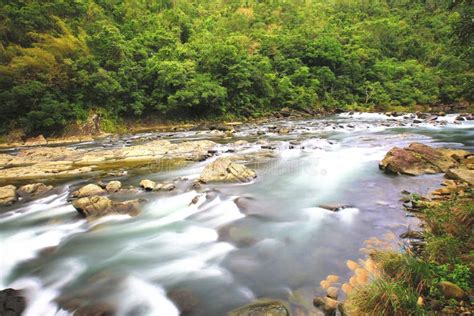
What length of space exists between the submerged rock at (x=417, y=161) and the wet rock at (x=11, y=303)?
9.22m

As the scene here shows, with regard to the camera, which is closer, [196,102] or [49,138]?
[49,138]

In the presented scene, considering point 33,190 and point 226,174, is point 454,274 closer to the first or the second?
point 226,174

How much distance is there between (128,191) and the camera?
8.76 m

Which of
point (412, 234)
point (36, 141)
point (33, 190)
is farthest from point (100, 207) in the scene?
point (36, 141)

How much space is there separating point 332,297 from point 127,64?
28.2 metres

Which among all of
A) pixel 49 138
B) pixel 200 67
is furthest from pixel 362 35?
pixel 49 138

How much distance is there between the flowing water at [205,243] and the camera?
166 inches

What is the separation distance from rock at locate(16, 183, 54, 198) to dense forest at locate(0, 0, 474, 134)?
40.8 ft

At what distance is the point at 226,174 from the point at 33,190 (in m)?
6.04

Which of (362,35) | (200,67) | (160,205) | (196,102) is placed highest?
(362,35)

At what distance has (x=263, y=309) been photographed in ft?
11.7

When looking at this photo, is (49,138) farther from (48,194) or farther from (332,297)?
(332,297)

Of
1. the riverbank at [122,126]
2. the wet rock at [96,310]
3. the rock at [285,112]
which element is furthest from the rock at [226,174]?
the rock at [285,112]

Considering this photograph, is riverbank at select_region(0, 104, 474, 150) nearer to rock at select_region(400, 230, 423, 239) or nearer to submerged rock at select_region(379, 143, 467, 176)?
submerged rock at select_region(379, 143, 467, 176)
